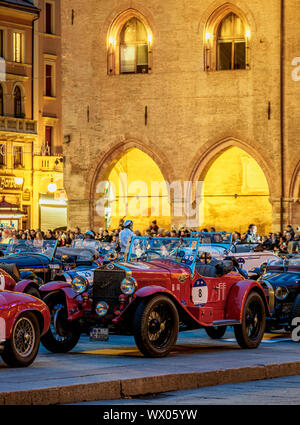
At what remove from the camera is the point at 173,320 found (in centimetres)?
1263

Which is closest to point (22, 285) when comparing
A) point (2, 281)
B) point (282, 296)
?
point (2, 281)

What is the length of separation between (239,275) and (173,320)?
2.23 metres

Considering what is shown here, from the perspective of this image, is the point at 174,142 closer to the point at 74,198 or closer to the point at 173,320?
the point at 74,198

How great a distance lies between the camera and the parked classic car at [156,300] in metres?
12.5

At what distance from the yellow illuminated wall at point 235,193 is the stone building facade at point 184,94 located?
5 cm

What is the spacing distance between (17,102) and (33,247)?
37683mm

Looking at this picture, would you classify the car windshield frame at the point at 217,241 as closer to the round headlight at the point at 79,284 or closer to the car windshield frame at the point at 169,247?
the car windshield frame at the point at 169,247

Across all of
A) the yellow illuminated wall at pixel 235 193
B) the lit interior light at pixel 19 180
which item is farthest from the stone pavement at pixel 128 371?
the lit interior light at pixel 19 180

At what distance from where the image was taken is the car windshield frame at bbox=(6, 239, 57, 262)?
20422mm

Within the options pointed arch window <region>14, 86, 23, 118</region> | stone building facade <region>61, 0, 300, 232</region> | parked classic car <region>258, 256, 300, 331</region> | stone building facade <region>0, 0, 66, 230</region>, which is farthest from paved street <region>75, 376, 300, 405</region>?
pointed arch window <region>14, 86, 23, 118</region>

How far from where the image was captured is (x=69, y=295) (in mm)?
13031

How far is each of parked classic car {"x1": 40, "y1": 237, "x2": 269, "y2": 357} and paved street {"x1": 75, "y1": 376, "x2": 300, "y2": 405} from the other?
185 cm

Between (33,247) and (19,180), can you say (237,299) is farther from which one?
(19,180)

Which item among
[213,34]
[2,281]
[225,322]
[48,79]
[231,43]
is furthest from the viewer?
[48,79]
